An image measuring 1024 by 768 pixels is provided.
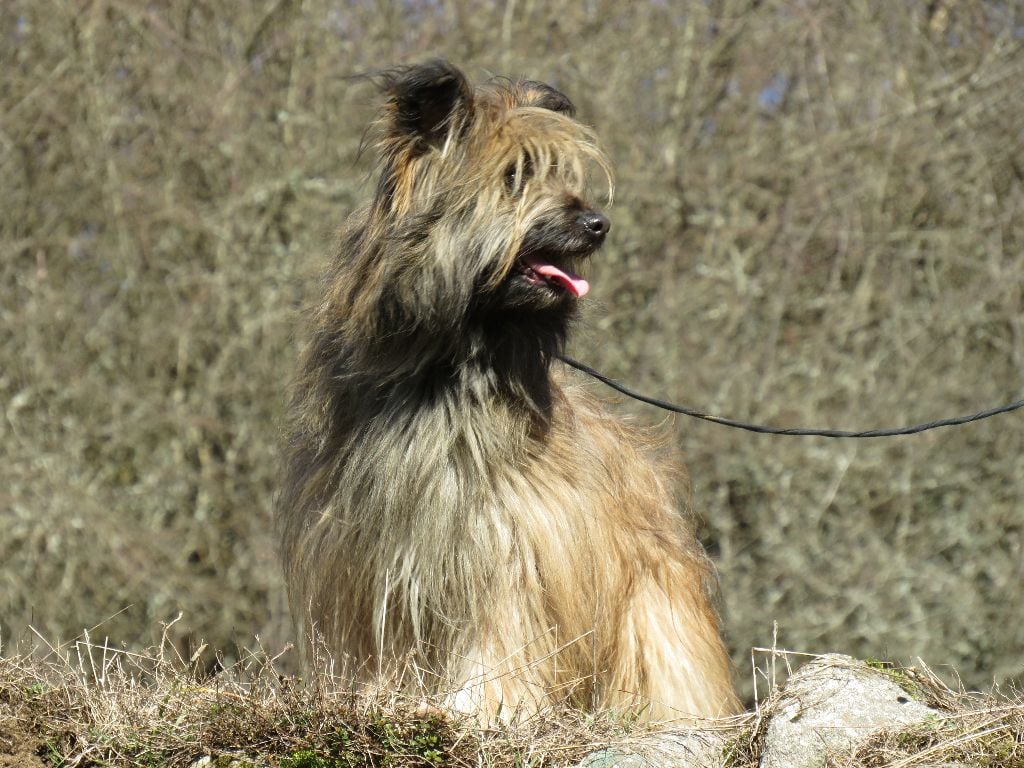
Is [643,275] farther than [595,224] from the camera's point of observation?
Yes

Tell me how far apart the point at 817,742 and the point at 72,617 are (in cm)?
702

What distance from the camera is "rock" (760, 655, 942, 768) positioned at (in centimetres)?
349

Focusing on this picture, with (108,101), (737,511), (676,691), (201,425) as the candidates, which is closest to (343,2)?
(108,101)

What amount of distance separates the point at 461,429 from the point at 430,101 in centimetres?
101

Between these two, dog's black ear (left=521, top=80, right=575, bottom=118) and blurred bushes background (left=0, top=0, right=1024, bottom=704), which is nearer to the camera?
dog's black ear (left=521, top=80, right=575, bottom=118)

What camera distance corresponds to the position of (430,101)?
4.23 metres

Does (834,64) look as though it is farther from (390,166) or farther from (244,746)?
(244,746)

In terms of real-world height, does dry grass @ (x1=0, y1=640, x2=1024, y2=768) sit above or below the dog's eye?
below

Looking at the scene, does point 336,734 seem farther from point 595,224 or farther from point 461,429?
point 595,224

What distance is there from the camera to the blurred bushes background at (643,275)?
941 cm

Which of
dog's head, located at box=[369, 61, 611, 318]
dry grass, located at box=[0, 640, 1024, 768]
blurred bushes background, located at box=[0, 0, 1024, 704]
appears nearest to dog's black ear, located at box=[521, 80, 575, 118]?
dog's head, located at box=[369, 61, 611, 318]

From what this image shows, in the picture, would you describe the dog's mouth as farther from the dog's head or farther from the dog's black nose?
the dog's black nose

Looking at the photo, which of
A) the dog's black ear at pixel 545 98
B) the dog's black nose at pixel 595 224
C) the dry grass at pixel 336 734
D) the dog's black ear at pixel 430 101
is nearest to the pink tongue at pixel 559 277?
the dog's black nose at pixel 595 224

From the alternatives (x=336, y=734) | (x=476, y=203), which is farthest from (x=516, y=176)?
(x=336, y=734)
